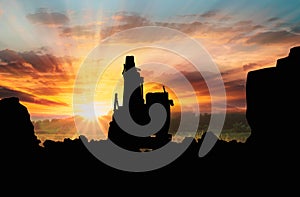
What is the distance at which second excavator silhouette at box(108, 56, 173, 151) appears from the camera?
41.3 meters

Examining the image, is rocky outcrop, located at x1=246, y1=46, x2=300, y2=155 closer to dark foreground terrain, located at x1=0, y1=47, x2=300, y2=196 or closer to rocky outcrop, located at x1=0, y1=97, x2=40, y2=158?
dark foreground terrain, located at x1=0, y1=47, x2=300, y2=196

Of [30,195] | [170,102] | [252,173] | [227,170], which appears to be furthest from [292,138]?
[170,102]

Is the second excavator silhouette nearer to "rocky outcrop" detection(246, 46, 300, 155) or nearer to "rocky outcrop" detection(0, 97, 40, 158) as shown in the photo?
"rocky outcrop" detection(0, 97, 40, 158)

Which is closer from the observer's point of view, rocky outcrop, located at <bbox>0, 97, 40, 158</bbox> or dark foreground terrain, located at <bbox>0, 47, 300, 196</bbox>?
dark foreground terrain, located at <bbox>0, 47, 300, 196</bbox>

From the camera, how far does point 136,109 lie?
44344 mm

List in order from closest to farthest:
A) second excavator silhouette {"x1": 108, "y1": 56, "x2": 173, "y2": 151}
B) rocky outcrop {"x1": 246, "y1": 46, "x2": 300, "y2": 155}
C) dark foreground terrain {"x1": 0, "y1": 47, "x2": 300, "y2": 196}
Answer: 1. rocky outcrop {"x1": 246, "y1": 46, "x2": 300, "y2": 155}
2. dark foreground terrain {"x1": 0, "y1": 47, "x2": 300, "y2": 196}
3. second excavator silhouette {"x1": 108, "y1": 56, "x2": 173, "y2": 151}

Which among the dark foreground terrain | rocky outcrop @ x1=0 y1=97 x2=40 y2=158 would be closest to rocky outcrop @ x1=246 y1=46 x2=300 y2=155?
the dark foreground terrain

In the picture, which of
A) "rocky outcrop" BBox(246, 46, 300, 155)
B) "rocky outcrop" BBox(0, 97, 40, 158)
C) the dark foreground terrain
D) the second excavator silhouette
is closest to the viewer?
"rocky outcrop" BBox(246, 46, 300, 155)

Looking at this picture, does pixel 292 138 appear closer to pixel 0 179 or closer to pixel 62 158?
pixel 62 158

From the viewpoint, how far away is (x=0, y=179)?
25594mm

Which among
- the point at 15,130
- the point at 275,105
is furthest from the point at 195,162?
the point at 15,130

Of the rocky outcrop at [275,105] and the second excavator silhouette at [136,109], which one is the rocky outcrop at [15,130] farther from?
the rocky outcrop at [275,105]

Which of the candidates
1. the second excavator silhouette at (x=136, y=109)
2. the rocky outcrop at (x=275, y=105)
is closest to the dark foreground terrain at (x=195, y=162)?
the rocky outcrop at (x=275, y=105)

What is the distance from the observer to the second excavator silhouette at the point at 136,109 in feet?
136
